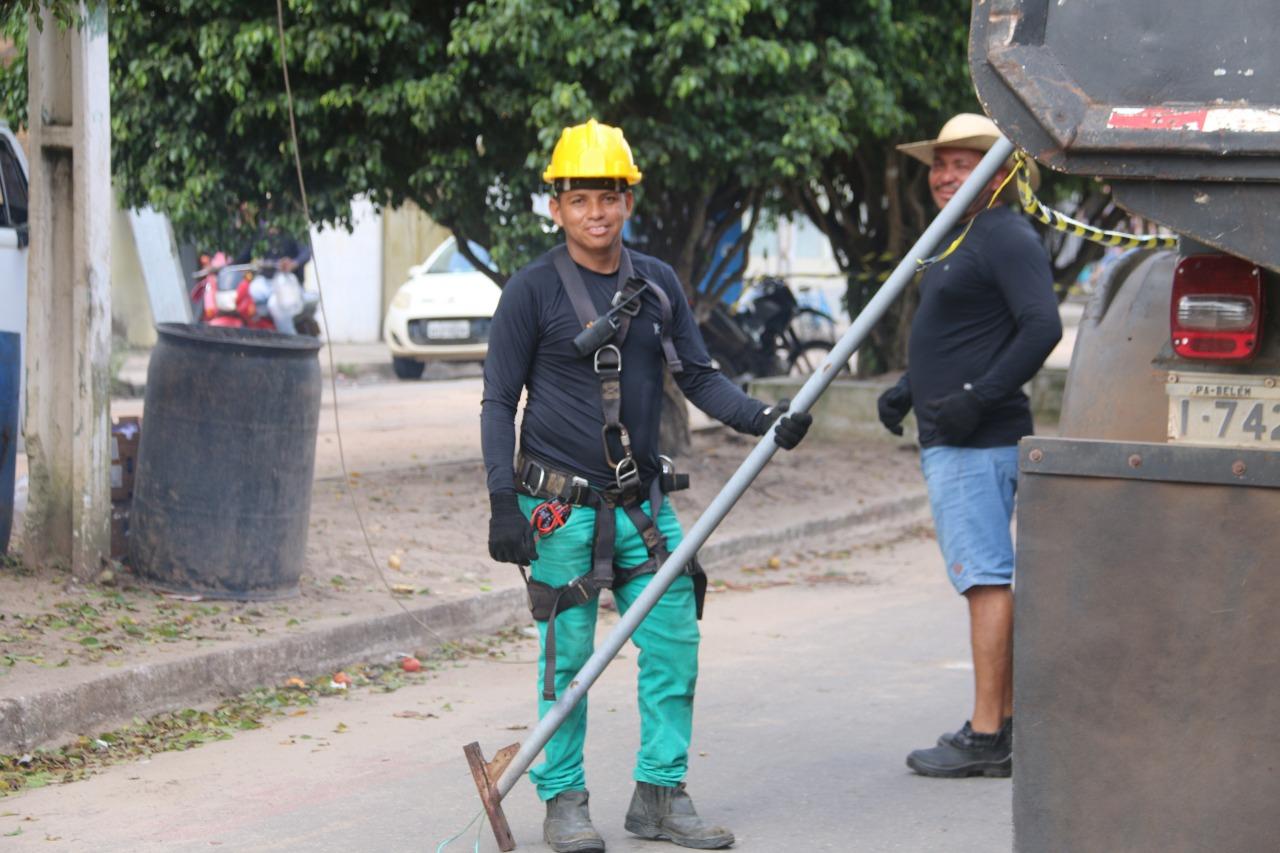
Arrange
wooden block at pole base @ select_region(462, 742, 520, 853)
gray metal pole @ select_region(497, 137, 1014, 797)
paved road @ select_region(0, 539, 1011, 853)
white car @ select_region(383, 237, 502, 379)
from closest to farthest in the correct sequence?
gray metal pole @ select_region(497, 137, 1014, 797) < wooden block at pole base @ select_region(462, 742, 520, 853) < paved road @ select_region(0, 539, 1011, 853) < white car @ select_region(383, 237, 502, 379)

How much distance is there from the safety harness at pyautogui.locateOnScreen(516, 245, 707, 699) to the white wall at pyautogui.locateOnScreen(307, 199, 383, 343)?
2017 cm

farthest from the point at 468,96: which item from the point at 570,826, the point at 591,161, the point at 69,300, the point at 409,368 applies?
the point at 409,368

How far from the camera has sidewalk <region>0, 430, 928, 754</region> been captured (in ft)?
19.9

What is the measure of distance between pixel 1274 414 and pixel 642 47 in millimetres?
6379

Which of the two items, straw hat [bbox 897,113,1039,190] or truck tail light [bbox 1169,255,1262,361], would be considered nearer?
truck tail light [bbox 1169,255,1262,361]

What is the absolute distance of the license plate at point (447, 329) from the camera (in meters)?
19.6

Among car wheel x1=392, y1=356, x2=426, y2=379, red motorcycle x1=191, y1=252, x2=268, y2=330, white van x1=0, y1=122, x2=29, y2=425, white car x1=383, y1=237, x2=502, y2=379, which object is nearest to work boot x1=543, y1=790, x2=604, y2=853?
white van x1=0, y1=122, x2=29, y2=425

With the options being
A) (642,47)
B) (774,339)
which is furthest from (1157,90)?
(774,339)

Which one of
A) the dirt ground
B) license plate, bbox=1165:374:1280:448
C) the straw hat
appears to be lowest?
the dirt ground

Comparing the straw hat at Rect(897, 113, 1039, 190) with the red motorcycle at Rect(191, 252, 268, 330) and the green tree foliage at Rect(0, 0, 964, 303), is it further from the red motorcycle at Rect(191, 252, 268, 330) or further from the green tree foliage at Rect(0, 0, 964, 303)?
the red motorcycle at Rect(191, 252, 268, 330)

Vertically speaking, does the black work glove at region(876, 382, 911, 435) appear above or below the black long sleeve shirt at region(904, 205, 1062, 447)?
below

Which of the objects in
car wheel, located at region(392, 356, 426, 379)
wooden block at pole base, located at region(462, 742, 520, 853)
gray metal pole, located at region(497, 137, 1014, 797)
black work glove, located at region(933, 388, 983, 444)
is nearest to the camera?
gray metal pole, located at region(497, 137, 1014, 797)

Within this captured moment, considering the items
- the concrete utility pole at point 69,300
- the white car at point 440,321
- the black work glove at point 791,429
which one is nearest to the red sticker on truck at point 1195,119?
the black work glove at point 791,429

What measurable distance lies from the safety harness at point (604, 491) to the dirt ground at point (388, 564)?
2.09 m
